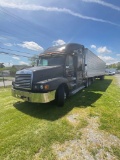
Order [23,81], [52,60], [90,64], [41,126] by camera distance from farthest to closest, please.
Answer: [90,64], [52,60], [23,81], [41,126]

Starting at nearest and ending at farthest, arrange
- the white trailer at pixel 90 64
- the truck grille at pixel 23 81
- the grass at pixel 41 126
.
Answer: the grass at pixel 41 126
the truck grille at pixel 23 81
the white trailer at pixel 90 64

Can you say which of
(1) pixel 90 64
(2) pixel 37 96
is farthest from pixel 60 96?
(1) pixel 90 64

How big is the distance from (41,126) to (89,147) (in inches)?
64.9

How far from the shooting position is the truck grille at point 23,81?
17.5 feet

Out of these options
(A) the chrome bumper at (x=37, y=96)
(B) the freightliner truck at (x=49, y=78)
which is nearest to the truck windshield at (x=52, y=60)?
(B) the freightliner truck at (x=49, y=78)

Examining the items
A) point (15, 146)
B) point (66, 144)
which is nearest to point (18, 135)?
point (15, 146)

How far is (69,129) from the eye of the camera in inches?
159

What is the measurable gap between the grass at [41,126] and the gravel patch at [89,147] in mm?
158

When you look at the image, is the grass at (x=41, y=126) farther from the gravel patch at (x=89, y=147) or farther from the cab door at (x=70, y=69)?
the cab door at (x=70, y=69)

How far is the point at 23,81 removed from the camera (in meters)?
5.55

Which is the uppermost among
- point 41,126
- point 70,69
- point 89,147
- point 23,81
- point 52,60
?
point 52,60

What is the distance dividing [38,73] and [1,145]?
2.90 metres

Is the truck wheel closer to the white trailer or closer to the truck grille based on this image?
the truck grille

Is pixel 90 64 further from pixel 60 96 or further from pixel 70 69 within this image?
pixel 60 96
